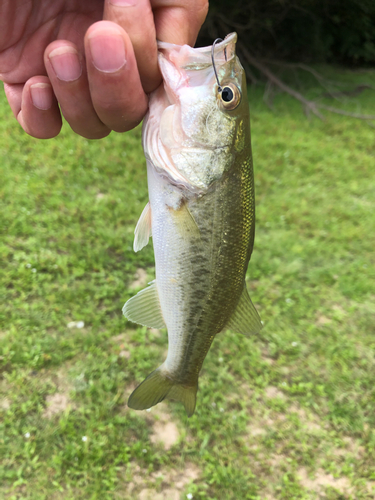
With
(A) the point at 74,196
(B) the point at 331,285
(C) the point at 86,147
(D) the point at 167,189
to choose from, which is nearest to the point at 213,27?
(C) the point at 86,147

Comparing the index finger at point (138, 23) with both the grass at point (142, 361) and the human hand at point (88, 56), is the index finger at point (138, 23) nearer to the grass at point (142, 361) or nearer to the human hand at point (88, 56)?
the human hand at point (88, 56)

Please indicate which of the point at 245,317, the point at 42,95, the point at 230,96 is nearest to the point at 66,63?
the point at 42,95

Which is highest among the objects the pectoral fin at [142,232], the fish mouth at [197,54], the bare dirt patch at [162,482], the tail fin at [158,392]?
the fish mouth at [197,54]

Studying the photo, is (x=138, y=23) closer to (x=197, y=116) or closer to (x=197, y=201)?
(x=197, y=116)

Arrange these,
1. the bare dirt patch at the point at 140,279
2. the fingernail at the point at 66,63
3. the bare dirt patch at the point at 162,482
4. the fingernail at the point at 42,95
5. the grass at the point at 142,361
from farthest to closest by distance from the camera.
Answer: the bare dirt patch at the point at 140,279, the grass at the point at 142,361, the bare dirt patch at the point at 162,482, the fingernail at the point at 42,95, the fingernail at the point at 66,63

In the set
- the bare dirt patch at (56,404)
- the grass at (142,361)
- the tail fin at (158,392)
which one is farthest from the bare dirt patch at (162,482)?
the tail fin at (158,392)

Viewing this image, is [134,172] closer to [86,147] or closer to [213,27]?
[86,147]

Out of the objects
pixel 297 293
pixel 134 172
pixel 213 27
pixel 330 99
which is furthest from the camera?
pixel 330 99
